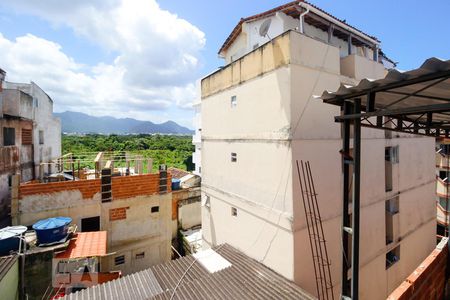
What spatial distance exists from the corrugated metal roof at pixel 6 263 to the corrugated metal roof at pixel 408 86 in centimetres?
1098

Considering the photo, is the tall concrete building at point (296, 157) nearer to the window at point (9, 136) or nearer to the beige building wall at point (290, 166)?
the beige building wall at point (290, 166)

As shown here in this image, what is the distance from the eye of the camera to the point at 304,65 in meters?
8.23

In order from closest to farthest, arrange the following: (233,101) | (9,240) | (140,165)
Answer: (9,240) → (233,101) → (140,165)

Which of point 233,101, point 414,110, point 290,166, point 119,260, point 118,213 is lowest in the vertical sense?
point 119,260

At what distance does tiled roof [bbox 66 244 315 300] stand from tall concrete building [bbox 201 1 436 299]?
0.73 meters

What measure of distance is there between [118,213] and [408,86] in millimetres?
14350

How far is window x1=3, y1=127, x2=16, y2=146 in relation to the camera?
1320cm

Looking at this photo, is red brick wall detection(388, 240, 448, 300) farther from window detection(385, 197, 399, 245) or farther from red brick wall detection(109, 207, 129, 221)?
red brick wall detection(109, 207, 129, 221)

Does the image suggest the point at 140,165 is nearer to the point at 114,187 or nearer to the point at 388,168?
the point at 114,187

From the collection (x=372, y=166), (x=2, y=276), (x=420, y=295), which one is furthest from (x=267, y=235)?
(x=2, y=276)

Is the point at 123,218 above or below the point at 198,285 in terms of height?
above

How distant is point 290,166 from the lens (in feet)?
26.1

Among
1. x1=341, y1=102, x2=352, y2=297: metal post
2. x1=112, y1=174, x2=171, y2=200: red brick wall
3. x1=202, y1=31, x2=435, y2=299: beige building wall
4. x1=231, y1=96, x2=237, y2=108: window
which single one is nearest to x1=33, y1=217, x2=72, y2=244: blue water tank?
x1=112, y1=174, x2=171, y2=200: red brick wall

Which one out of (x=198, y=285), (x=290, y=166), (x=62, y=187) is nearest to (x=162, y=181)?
(x=62, y=187)
